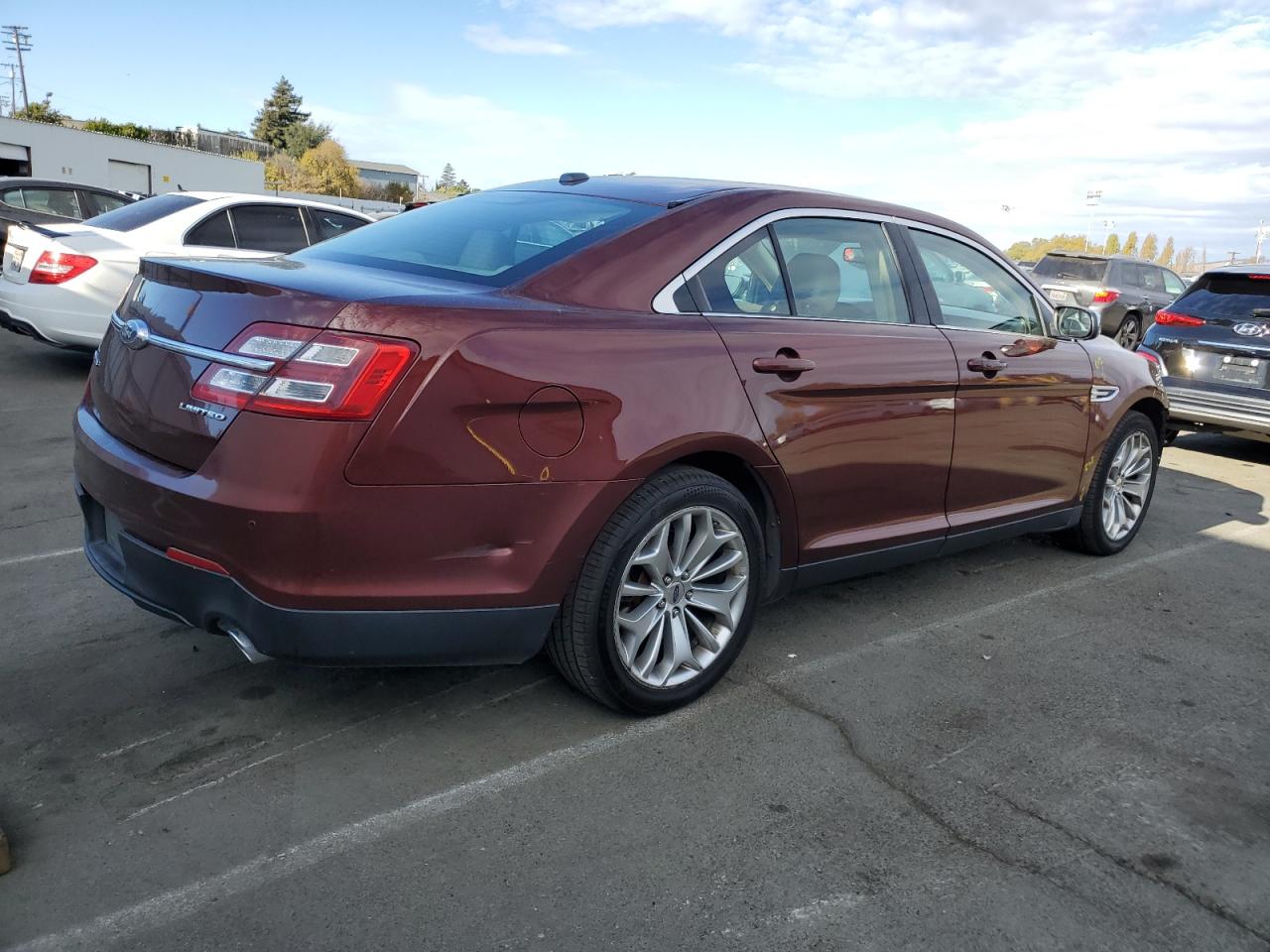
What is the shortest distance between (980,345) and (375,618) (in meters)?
2.76

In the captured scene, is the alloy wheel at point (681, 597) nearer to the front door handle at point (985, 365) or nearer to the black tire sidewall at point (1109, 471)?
the front door handle at point (985, 365)

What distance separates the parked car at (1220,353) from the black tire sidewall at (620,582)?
5633mm

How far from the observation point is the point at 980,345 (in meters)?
4.23

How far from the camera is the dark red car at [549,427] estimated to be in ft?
8.45

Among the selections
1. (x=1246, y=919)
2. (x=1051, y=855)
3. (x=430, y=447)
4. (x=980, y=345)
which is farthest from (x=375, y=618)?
(x=980, y=345)

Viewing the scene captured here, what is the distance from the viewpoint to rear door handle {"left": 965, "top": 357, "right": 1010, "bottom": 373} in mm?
4126

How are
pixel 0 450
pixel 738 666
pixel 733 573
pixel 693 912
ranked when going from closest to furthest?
pixel 693 912, pixel 733 573, pixel 738 666, pixel 0 450

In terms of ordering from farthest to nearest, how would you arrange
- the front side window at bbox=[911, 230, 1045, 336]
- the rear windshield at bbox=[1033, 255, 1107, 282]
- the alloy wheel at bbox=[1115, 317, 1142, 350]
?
1. the rear windshield at bbox=[1033, 255, 1107, 282]
2. the alloy wheel at bbox=[1115, 317, 1142, 350]
3. the front side window at bbox=[911, 230, 1045, 336]

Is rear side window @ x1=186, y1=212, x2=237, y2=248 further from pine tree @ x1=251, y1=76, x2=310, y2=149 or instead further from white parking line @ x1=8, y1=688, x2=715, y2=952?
pine tree @ x1=251, y1=76, x2=310, y2=149

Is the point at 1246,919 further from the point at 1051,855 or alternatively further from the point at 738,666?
the point at 738,666

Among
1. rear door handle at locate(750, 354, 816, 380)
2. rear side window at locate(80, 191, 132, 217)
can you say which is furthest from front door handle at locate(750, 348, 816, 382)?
rear side window at locate(80, 191, 132, 217)

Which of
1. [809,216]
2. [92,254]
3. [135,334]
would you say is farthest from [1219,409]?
[92,254]

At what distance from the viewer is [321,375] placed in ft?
8.30

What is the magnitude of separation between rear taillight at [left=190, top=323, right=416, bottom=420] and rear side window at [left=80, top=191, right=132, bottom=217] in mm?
13224
